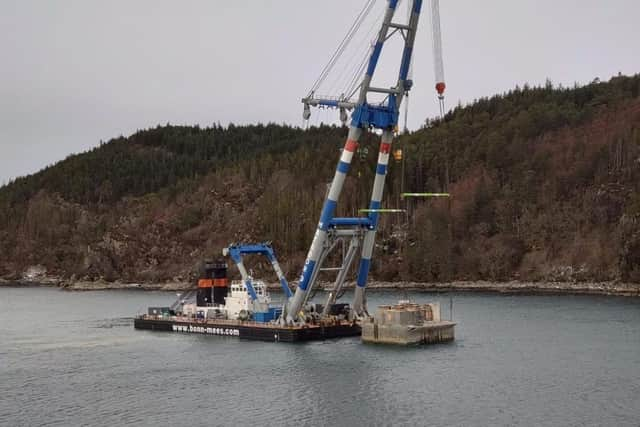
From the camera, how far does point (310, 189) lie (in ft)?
556

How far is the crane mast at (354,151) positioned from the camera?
55875 mm

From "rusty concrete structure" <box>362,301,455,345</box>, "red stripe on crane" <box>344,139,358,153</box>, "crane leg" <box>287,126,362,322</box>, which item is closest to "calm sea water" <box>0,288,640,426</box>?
"rusty concrete structure" <box>362,301,455,345</box>

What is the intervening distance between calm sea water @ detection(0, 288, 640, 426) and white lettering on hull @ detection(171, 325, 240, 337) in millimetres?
945

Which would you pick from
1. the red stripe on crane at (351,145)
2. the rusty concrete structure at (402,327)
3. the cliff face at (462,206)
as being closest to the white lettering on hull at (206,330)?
the rusty concrete structure at (402,327)

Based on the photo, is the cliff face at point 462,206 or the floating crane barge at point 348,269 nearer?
the floating crane barge at point 348,269

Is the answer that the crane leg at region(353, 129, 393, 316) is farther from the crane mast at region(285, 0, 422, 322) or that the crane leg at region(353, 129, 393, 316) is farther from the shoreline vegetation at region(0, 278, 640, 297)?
the shoreline vegetation at region(0, 278, 640, 297)

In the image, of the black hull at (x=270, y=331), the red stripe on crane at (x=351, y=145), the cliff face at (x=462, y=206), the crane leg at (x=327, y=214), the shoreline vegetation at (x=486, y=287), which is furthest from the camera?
the cliff face at (x=462, y=206)

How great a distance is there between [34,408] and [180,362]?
12.9m

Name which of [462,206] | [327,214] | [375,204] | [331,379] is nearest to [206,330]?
[327,214]

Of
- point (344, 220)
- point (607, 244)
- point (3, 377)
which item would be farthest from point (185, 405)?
point (607, 244)

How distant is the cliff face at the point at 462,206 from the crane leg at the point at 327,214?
6647 cm

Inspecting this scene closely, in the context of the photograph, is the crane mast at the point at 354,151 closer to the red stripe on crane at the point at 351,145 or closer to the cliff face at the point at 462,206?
the red stripe on crane at the point at 351,145

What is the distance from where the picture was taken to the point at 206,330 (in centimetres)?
6500

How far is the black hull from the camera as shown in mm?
57156
